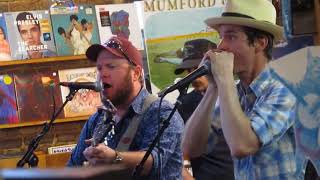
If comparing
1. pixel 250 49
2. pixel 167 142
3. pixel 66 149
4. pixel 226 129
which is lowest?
pixel 66 149

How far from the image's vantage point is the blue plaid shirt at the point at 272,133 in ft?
4.81

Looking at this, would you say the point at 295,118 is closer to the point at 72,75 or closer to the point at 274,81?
the point at 274,81

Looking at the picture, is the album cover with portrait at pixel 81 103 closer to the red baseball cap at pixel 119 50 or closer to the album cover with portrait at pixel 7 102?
the album cover with portrait at pixel 7 102

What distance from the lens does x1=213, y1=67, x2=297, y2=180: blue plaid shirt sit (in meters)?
1.47

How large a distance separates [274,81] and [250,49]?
0.12 metres

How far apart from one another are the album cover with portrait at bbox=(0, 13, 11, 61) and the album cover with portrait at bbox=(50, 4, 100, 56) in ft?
0.99

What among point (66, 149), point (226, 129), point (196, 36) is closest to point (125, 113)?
point (226, 129)

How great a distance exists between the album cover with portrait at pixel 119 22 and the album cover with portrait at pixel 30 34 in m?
0.34

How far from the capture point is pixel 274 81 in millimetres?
1569

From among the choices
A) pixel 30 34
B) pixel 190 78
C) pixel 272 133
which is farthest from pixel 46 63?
pixel 272 133

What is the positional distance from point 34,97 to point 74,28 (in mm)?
518

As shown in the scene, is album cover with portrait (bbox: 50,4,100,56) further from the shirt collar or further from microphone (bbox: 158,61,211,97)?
microphone (bbox: 158,61,211,97)

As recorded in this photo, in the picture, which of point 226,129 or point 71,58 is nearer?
point 226,129

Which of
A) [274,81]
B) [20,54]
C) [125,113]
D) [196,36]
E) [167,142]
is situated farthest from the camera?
[196,36]
